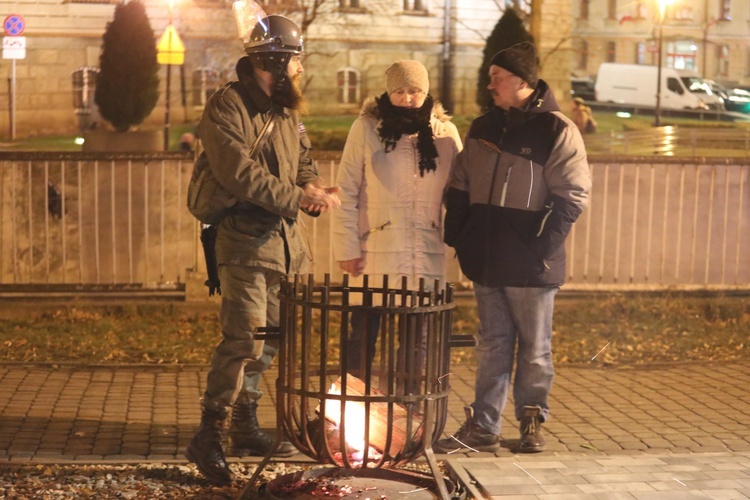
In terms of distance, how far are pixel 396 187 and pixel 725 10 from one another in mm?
22203

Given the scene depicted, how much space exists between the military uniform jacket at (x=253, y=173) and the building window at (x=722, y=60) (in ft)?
74.7

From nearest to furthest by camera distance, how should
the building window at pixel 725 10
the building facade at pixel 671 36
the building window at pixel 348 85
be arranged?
the building window at pixel 348 85 < the building facade at pixel 671 36 < the building window at pixel 725 10

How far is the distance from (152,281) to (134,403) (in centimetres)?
300

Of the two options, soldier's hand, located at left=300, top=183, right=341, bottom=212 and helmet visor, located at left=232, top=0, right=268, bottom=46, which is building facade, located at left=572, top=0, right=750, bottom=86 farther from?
soldier's hand, located at left=300, top=183, right=341, bottom=212

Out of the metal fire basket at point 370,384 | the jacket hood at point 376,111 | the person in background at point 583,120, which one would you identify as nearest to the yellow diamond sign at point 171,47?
the person in background at point 583,120

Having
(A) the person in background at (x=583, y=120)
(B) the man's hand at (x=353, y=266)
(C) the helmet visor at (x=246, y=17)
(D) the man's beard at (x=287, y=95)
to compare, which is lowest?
(B) the man's hand at (x=353, y=266)

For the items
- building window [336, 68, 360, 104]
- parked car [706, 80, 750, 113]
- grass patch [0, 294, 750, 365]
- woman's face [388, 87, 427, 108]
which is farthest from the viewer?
parked car [706, 80, 750, 113]

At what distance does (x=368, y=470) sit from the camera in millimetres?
5285

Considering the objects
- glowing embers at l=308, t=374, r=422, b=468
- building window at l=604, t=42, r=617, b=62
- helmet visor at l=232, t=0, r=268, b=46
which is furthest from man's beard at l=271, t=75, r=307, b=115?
building window at l=604, t=42, r=617, b=62

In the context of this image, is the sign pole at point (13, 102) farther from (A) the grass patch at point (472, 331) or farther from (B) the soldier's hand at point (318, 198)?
(B) the soldier's hand at point (318, 198)

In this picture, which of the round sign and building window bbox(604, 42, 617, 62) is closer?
the round sign

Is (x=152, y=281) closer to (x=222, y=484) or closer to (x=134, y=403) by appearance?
(x=134, y=403)

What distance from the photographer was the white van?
79.8 ft

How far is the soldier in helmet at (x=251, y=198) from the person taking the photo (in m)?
5.30
